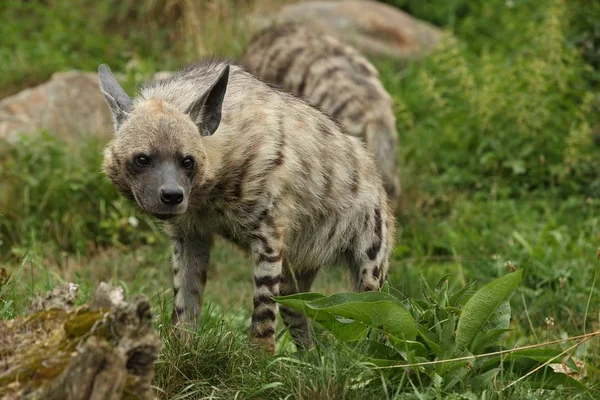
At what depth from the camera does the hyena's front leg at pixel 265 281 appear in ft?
15.8

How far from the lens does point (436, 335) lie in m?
4.14

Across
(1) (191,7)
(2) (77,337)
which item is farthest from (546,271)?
(1) (191,7)

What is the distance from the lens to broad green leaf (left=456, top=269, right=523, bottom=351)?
4129 millimetres

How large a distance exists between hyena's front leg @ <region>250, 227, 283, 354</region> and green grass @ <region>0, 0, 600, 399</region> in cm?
23

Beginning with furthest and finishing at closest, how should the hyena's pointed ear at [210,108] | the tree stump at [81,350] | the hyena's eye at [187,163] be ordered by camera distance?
1. the hyena's pointed ear at [210,108]
2. the hyena's eye at [187,163]
3. the tree stump at [81,350]

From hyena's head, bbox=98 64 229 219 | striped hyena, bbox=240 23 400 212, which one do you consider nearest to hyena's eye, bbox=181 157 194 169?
hyena's head, bbox=98 64 229 219

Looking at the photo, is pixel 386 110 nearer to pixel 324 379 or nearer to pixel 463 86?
pixel 463 86

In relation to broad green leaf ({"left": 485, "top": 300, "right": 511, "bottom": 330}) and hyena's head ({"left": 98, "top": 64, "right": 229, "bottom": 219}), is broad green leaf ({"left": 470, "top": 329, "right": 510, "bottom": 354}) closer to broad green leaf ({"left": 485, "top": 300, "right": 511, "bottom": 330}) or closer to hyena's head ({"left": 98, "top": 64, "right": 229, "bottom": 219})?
broad green leaf ({"left": 485, "top": 300, "right": 511, "bottom": 330})

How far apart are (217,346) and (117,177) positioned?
0.98 m

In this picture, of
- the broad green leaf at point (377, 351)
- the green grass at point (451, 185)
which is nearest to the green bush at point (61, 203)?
the green grass at point (451, 185)

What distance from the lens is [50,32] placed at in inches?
432

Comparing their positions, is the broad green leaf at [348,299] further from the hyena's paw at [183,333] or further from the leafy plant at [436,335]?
the hyena's paw at [183,333]

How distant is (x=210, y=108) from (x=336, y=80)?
337cm

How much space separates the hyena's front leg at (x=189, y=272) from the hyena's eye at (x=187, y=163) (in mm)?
711
